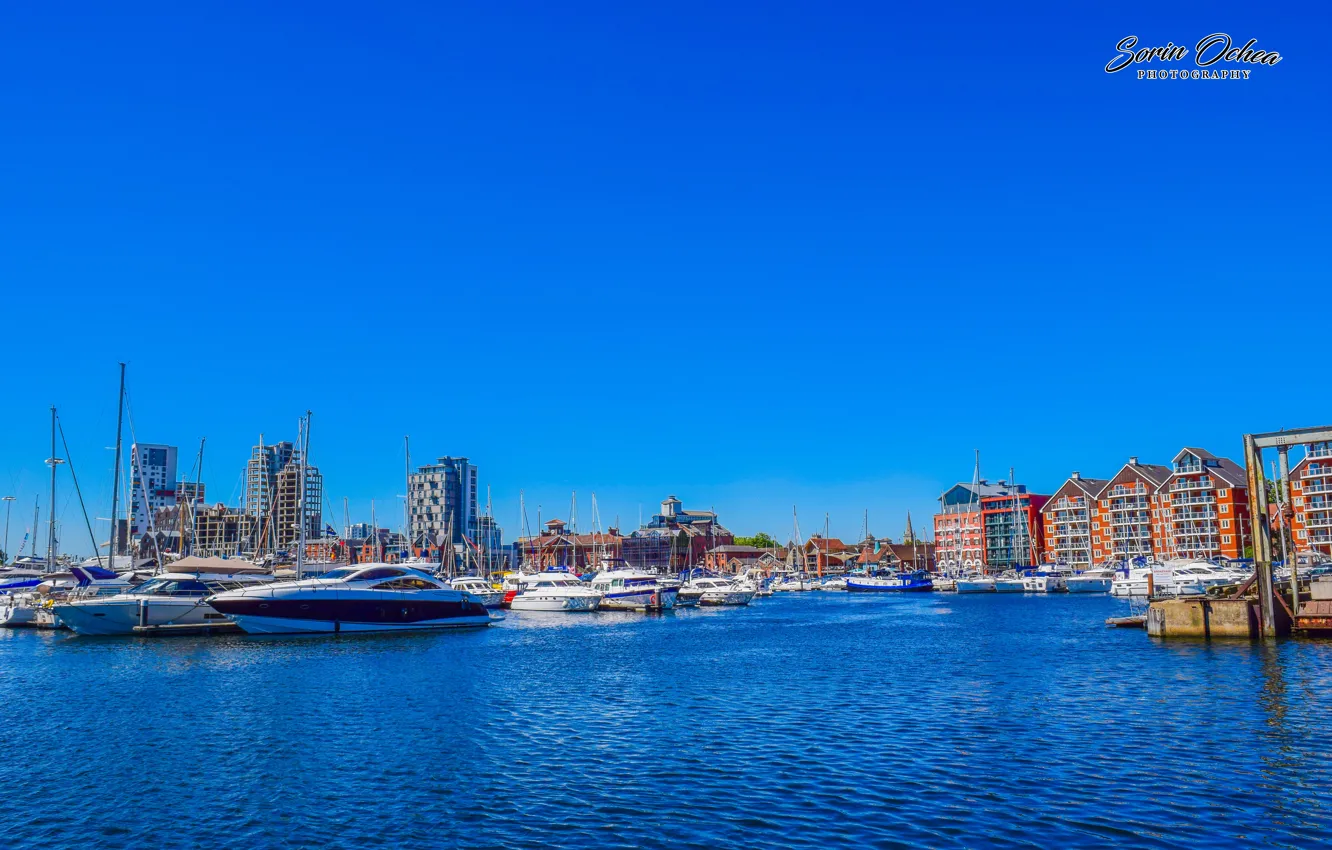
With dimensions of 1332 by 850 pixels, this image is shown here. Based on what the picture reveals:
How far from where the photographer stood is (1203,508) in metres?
187

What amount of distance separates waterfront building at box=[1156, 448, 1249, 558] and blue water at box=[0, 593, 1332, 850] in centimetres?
14806

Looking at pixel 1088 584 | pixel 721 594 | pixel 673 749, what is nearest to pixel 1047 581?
pixel 1088 584

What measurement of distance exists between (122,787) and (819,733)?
66.5 ft

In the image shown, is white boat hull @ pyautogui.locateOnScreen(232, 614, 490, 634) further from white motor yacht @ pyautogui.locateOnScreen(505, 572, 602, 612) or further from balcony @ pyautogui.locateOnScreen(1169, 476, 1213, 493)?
balcony @ pyautogui.locateOnScreen(1169, 476, 1213, 493)

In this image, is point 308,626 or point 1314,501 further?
point 1314,501

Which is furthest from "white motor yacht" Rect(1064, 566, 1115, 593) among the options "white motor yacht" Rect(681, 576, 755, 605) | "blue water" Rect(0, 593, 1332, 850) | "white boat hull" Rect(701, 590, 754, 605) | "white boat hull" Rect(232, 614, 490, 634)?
"white boat hull" Rect(232, 614, 490, 634)

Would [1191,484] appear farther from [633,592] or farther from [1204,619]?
[1204,619]

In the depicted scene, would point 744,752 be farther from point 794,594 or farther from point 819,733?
point 794,594

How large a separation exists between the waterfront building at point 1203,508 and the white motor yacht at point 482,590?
13329 centimetres

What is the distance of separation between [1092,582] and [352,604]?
5111 inches

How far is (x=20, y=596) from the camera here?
8312cm

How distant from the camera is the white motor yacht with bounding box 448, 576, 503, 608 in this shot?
11068 centimetres

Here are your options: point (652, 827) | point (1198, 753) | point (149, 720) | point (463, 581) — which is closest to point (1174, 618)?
point (1198, 753)

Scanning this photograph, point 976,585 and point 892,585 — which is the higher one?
point 976,585
